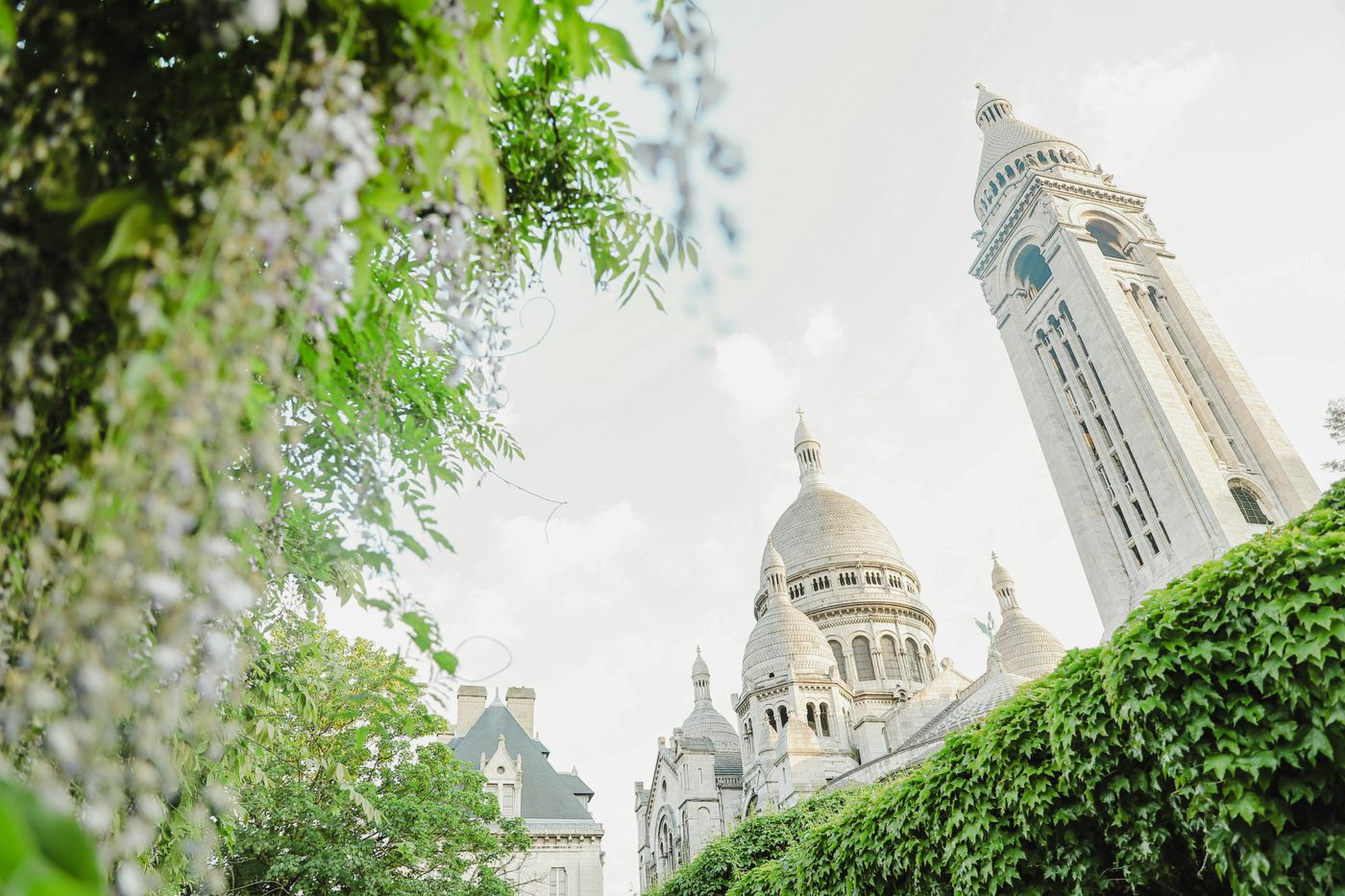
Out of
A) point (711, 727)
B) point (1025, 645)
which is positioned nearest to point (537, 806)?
point (711, 727)

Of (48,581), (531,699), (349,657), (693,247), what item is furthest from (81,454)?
(531,699)

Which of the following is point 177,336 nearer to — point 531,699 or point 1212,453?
point 1212,453

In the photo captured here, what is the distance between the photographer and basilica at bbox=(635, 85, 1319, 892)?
44094mm

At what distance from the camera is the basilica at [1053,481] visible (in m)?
44.1

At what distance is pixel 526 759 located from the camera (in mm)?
53469

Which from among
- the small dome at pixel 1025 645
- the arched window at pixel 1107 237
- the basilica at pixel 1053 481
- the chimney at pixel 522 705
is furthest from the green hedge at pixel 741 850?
the arched window at pixel 1107 237

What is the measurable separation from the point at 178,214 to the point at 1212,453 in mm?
51727

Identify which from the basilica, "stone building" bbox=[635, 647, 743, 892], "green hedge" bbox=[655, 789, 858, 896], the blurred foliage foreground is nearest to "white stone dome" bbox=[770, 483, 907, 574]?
the basilica

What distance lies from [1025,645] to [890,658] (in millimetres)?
11783

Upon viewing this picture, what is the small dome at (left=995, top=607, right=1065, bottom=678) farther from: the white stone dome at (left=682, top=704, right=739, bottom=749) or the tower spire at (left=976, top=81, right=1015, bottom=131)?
the tower spire at (left=976, top=81, right=1015, bottom=131)

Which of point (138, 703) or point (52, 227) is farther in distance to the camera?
point (138, 703)

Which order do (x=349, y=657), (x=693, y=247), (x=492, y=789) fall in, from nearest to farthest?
(x=693, y=247) < (x=349, y=657) < (x=492, y=789)

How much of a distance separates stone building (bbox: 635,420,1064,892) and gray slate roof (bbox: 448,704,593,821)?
10901 millimetres

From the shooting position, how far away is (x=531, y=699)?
2398 inches
